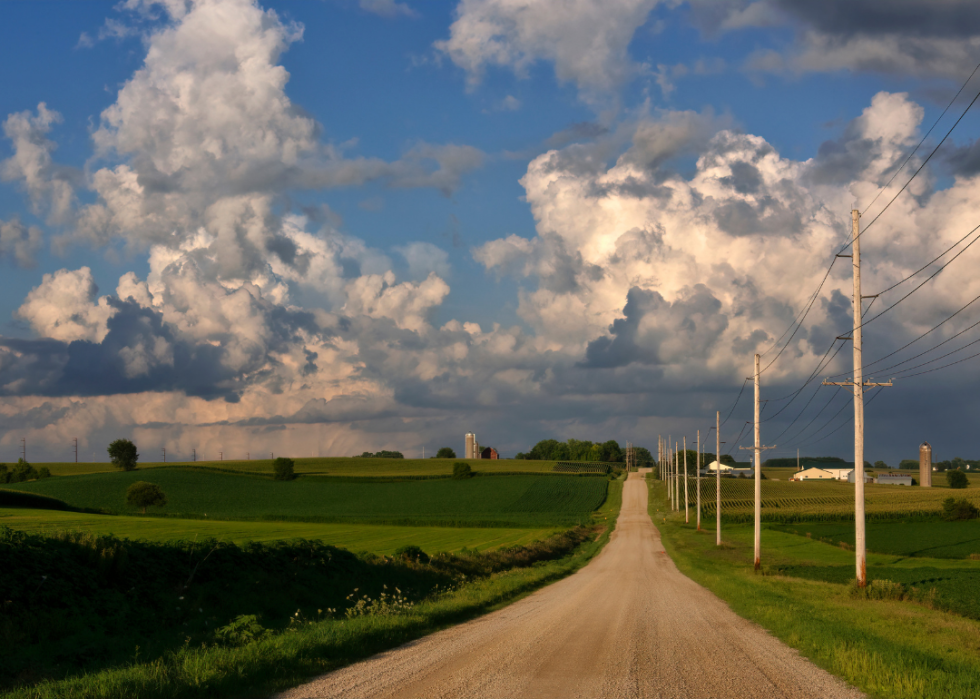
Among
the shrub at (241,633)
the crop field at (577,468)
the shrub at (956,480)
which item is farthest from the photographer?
the crop field at (577,468)

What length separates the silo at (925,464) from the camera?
18950cm

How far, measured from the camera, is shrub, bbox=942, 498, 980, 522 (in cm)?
8244

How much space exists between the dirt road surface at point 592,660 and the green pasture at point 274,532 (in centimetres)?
2368

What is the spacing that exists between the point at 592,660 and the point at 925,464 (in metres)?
215

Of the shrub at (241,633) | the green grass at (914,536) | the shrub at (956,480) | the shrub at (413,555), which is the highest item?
the shrub at (241,633)

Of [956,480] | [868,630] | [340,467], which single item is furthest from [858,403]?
[956,480]

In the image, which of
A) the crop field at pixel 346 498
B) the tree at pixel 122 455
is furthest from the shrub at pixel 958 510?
the tree at pixel 122 455

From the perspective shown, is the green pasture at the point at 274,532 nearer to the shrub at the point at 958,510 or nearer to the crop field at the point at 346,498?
the crop field at the point at 346,498

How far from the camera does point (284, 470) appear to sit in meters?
136

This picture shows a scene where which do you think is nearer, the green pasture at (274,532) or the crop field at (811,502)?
the green pasture at (274,532)

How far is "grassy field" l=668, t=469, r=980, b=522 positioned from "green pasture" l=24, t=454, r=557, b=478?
49.5 metres

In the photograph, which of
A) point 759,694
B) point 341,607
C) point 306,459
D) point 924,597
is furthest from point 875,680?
point 306,459

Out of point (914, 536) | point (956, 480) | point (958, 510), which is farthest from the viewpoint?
point (956, 480)

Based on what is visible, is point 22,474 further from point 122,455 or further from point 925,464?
point 925,464
